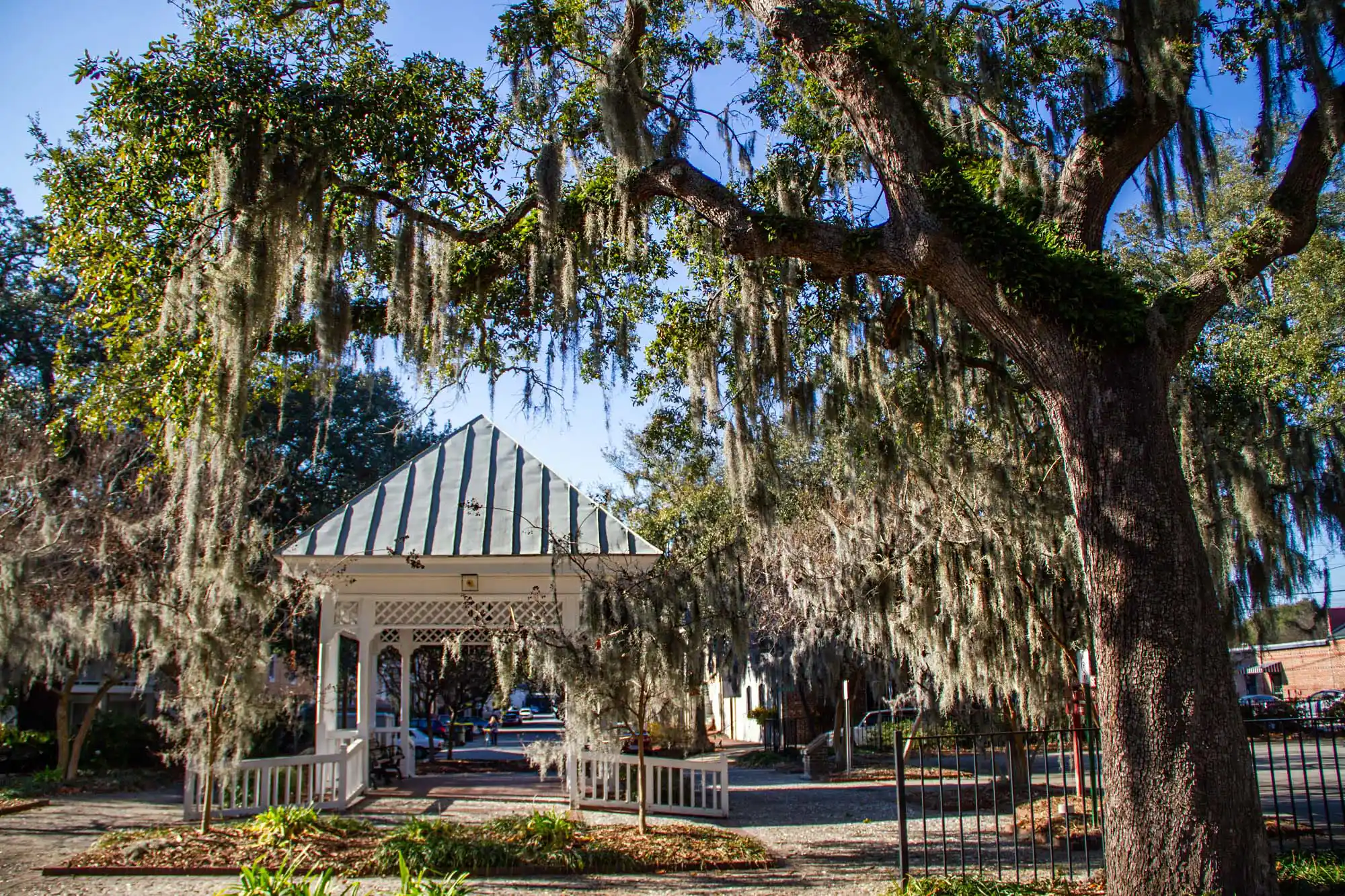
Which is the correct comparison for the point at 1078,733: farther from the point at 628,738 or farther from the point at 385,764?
the point at 385,764

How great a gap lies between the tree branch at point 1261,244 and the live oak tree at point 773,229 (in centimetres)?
3

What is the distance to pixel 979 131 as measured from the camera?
8.93 m

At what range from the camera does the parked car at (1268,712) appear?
6.82m

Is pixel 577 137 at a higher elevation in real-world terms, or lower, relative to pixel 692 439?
higher

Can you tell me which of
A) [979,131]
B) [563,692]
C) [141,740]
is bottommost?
[141,740]

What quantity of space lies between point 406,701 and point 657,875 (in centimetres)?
908

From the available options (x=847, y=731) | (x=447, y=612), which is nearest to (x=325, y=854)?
(x=447, y=612)

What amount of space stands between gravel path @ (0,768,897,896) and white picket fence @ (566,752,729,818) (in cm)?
31

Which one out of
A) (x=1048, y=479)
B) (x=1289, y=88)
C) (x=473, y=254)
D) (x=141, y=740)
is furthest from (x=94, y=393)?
(x=141, y=740)

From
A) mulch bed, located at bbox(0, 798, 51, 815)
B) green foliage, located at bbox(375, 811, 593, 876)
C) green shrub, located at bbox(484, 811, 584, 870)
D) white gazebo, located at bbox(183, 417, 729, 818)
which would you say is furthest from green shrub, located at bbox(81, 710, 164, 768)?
green shrub, located at bbox(484, 811, 584, 870)

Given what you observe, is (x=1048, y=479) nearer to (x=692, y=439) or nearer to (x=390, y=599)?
(x=692, y=439)

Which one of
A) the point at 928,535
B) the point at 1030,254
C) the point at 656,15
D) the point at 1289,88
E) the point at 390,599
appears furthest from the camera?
the point at 390,599

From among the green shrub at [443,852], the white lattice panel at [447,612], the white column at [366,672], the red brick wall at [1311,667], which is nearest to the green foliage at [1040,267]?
the green shrub at [443,852]

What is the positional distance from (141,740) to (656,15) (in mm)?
17490
